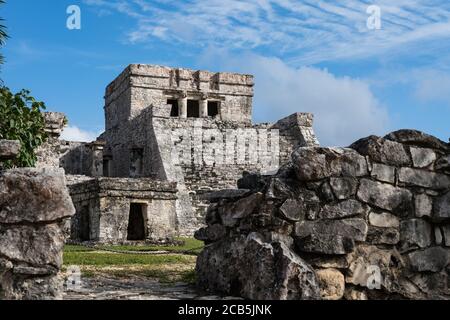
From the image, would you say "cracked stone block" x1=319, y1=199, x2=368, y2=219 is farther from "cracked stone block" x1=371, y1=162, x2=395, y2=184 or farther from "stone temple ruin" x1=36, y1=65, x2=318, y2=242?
"stone temple ruin" x1=36, y1=65, x2=318, y2=242

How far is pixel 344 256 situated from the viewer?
18.0ft

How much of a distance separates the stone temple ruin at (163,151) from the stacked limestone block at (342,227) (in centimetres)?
Answer: 1117

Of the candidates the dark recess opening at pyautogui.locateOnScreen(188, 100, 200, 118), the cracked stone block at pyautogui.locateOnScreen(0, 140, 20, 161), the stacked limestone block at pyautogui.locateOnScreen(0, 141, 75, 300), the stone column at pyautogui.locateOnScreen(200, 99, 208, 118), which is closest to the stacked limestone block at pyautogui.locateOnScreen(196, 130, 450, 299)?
the stacked limestone block at pyautogui.locateOnScreen(0, 141, 75, 300)

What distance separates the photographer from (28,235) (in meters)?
4.29

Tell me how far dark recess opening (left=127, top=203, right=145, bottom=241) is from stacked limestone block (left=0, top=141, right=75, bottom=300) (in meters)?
14.4

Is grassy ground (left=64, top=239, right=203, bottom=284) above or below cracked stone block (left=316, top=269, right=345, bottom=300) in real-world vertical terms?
below

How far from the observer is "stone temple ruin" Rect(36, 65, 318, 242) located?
56.3ft

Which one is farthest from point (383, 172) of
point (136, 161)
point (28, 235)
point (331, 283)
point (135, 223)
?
point (136, 161)

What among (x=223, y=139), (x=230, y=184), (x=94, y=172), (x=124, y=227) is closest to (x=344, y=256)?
(x=124, y=227)

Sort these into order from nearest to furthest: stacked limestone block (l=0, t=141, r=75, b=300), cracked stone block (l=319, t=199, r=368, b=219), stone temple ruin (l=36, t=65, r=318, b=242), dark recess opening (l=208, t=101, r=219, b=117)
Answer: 1. stacked limestone block (l=0, t=141, r=75, b=300)
2. cracked stone block (l=319, t=199, r=368, b=219)
3. stone temple ruin (l=36, t=65, r=318, b=242)
4. dark recess opening (l=208, t=101, r=219, b=117)

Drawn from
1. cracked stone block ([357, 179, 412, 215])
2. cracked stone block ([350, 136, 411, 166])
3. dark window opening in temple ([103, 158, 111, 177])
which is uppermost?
dark window opening in temple ([103, 158, 111, 177])

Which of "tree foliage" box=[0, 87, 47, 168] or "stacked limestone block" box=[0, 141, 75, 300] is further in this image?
"tree foliage" box=[0, 87, 47, 168]

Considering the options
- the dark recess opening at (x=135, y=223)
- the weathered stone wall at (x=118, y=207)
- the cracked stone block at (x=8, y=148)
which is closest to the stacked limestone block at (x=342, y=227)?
the cracked stone block at (x=8, y=148)

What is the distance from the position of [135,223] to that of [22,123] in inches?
391
